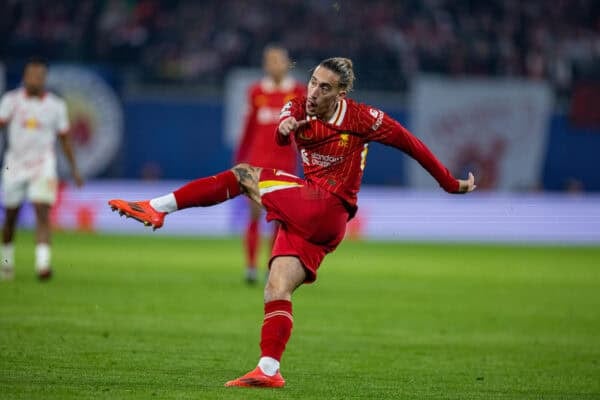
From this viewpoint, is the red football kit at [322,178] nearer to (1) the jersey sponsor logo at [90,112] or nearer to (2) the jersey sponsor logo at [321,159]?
(2) the jersey sponsor logo at [321,159]

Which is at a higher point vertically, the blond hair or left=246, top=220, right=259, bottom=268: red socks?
the blond hair

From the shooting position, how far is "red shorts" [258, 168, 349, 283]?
6902 mm

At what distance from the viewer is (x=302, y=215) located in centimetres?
690

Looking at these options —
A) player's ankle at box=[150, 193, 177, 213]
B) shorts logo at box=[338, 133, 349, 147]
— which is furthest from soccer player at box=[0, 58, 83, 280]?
shorts logo at box=[338, 133, 349, 147]

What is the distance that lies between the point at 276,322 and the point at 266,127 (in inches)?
289

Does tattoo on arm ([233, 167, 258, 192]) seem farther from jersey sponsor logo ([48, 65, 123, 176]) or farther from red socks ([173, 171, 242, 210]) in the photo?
jersey sponsor logo ([48, 65, 123, 176])

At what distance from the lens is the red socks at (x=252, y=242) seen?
1353cm

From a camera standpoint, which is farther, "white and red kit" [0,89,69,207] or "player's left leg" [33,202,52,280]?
"white and red kit" [0,89,69,207]

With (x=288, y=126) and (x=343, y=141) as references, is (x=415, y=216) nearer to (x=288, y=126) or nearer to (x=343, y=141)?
(x=343, y=141)

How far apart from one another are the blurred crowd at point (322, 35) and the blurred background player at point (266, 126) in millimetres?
9563

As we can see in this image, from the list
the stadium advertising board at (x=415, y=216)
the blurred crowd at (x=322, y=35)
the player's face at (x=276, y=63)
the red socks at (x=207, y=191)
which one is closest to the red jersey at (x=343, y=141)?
the red socks at (x=207, y=191)

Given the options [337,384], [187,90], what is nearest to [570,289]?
[337,384]

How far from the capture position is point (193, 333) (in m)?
9.28

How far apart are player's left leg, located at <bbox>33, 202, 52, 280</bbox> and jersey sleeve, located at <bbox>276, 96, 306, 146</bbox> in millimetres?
6557
